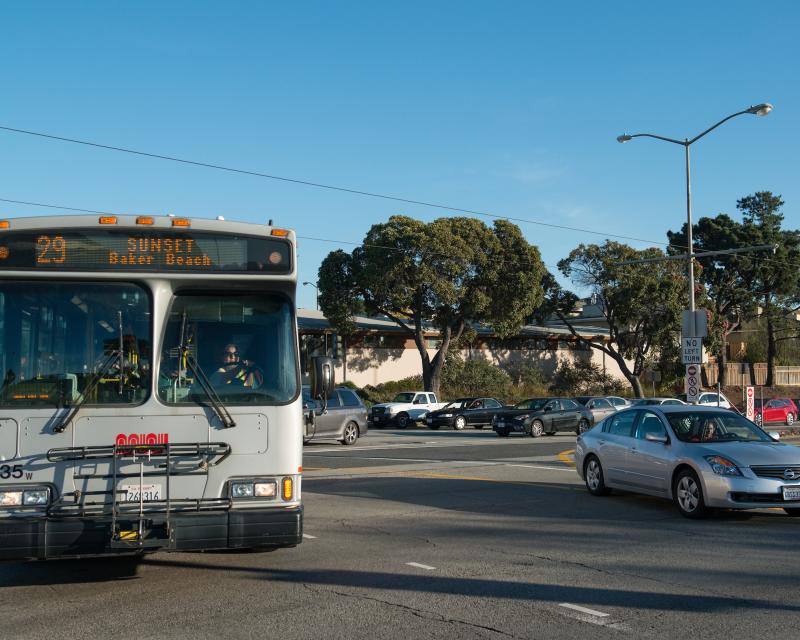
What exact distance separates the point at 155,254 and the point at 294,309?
4.09 feet

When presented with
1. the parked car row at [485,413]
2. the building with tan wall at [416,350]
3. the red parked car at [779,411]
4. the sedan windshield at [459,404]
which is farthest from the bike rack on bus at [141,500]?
the red parked car at [779,411]

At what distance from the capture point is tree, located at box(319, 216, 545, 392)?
144 ft

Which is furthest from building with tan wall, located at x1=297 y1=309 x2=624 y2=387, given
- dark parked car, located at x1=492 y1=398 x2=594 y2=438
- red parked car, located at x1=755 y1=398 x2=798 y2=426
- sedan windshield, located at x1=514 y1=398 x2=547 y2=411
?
red parked car, located at x1=755 y1=398 x2=798 y2=426

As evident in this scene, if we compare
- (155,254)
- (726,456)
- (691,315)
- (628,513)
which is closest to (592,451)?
(628,513)

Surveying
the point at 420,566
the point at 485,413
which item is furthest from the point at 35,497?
the point at 485,413

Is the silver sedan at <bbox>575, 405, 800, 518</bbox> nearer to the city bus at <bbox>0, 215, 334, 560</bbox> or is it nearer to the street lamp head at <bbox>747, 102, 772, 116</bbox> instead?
the city bus at <bbox>0, 215, 334, 560</bbox>

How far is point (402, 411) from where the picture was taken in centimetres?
4112

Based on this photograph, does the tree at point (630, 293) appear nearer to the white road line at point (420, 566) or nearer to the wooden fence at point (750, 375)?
the wooden fence at point (750, 375)

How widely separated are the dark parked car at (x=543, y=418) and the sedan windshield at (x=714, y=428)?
20350mm

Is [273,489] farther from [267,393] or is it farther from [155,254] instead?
[155,254]

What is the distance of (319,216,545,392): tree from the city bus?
1410 inches

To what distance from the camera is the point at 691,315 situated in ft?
84.9

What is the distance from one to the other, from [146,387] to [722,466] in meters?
7.26

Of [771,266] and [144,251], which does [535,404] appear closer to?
[144,251]
